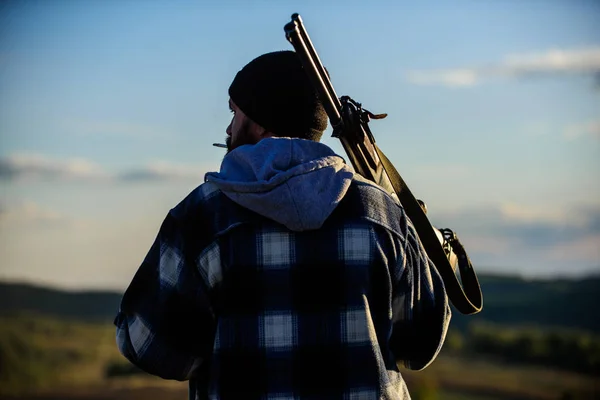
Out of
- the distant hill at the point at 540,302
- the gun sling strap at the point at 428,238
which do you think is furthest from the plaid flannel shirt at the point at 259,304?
the distant hill at the point at 540,302

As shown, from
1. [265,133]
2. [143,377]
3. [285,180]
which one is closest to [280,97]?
[265,133]

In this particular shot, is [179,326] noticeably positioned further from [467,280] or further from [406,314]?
[467,280]

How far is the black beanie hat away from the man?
243mm

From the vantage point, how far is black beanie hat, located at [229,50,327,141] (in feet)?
11.1

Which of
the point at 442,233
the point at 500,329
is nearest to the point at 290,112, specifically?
the point at 442,233

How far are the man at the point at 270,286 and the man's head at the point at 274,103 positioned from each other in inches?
9.5

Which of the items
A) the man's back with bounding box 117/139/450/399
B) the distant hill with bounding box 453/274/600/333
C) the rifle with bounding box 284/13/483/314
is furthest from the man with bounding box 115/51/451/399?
the distant hill with bounding box 453/274/600/333

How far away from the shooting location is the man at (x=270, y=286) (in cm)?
304

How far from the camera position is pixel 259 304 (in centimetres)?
306

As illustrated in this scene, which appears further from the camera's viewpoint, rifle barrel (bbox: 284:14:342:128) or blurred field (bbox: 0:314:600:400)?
blurred field (bbox: 0:314:600:400)

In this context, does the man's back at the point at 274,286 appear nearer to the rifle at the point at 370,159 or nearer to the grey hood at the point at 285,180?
the grey hood at the point at 285,180

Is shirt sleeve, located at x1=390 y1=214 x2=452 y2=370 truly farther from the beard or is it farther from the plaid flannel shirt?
the beard

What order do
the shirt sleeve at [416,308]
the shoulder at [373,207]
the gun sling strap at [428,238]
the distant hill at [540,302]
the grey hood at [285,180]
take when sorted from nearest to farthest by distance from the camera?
the grey hood at [285,180] → the shoulder at [373,207] → the shirt sleeve at [416,308] → the gun sling strap at [428,238] → the distant hill at [540,302]

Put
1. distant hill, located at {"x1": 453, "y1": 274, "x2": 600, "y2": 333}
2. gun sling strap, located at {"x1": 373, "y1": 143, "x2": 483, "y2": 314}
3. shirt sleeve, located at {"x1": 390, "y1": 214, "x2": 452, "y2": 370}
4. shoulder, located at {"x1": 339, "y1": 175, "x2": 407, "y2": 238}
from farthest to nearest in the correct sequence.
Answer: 1. distant hill, located at {"x1": 453, "y1": 274, "x2": 600, "y2": 333}
2. gun sling strap, located at {"x1": 373, "y1": 143, "x2": 483, "y2": 314}
3. shirt sleeve, located at {"x1": 390, "y1": 214, "x2": 452, "y2": 370}
4. shoulder, located at {"x1": 339, "y1": 175, "x2": 407, "y2": 238}
